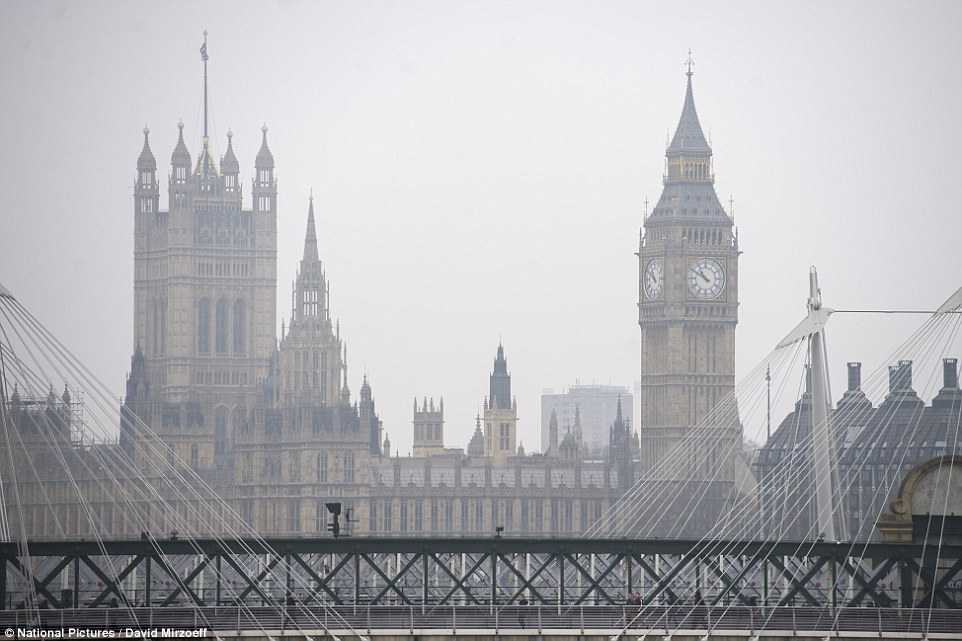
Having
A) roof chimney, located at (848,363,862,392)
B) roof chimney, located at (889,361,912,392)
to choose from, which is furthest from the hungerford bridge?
roof chimney, located at (848,363,862,392)

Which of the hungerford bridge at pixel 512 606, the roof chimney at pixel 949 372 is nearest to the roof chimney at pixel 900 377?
the roof chimney at pixel 949 372

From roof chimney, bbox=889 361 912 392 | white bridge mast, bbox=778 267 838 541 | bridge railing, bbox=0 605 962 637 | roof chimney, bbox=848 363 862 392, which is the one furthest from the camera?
roof chimney, bbox=848 363 862 392

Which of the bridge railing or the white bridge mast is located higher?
the white bridge mast

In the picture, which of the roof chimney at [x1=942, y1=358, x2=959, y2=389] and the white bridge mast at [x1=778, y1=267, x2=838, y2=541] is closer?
the white bridge mast at [x1=778, y1=267, x2=838, y2=541]

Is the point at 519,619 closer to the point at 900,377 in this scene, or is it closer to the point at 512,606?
the point at 512,606

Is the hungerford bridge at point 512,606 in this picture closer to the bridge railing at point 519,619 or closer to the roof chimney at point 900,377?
the bridge railing at point 519,619

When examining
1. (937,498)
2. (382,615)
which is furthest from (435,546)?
(937,498)

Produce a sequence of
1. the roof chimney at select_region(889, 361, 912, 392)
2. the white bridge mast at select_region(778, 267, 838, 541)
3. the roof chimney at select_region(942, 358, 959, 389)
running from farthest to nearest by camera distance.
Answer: the roof chimney at select_region(942, 358, 959, 389) < the roof chimney at select_region(889, 361, 912, 392) < the white bridge mast at select_region(778, 267, 838, 541)

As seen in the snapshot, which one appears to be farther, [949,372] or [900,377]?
[949,372]

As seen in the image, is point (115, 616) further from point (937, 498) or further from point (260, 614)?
point (937, 498)

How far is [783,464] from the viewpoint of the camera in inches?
5861

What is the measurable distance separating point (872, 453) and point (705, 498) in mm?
44610

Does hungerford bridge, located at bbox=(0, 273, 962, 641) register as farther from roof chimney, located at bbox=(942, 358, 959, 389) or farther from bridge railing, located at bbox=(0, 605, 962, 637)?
roof chimney, located at bbox=(942, 358, 959, 389)

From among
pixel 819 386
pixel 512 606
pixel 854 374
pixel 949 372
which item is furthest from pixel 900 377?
pixel 854 374
